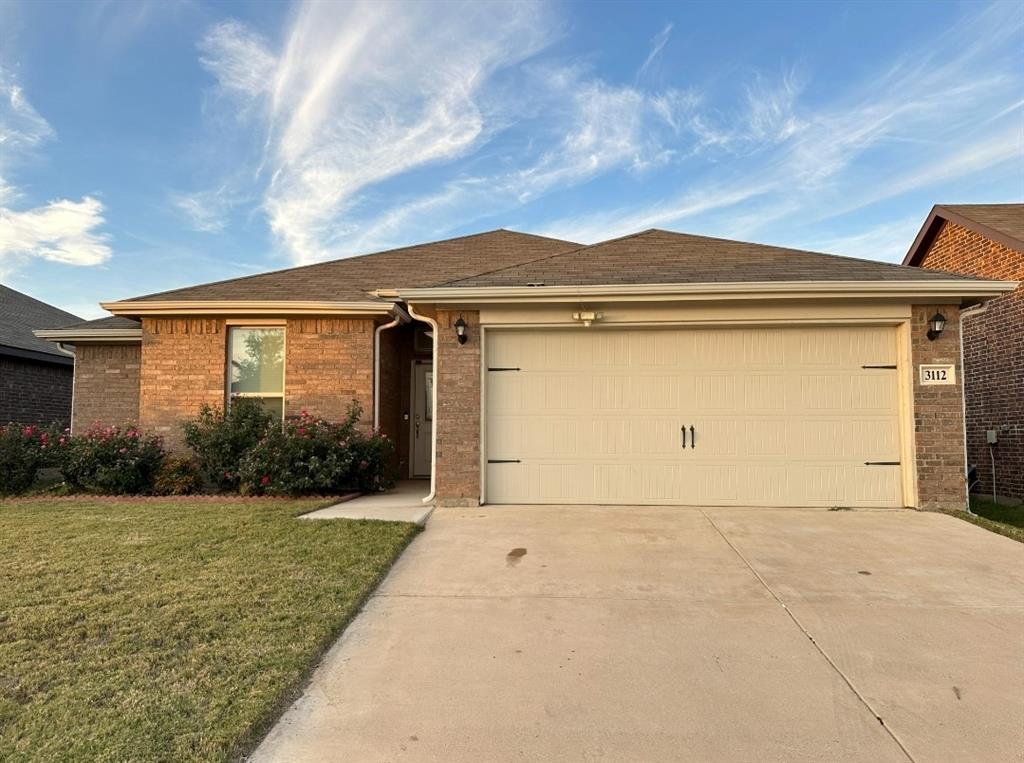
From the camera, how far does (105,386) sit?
1020 cm

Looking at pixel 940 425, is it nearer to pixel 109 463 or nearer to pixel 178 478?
pixel 178 478

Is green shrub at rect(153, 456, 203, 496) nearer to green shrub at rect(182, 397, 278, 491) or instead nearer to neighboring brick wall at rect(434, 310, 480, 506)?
green shrub at rect(182, 397, 278, 491)

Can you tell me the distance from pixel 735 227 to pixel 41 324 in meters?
19.3

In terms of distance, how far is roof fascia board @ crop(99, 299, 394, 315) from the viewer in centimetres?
852

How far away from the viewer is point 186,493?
833 cm

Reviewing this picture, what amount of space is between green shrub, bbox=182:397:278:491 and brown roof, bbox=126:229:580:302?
6.25 feet

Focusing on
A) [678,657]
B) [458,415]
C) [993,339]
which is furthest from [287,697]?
[993,339]

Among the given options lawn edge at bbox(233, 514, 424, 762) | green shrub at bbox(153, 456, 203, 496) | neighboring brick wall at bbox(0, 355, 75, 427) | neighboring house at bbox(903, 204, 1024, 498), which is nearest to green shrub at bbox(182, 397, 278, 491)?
green shrub at bbox(153, 456, 203, 496)

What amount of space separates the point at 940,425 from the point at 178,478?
1021 centimetres

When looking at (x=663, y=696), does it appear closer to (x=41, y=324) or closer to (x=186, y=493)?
(x=186, y=493)

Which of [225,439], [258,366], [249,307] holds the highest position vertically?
[249,307]

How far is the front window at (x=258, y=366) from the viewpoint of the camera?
9.02m

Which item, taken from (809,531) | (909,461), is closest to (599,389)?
(809,531)

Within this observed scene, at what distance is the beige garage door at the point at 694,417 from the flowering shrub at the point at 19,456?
7.04 m
